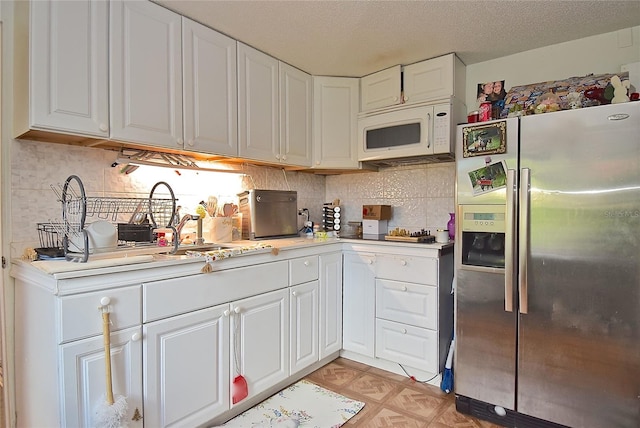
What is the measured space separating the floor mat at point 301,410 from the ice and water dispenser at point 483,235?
3.57 ft

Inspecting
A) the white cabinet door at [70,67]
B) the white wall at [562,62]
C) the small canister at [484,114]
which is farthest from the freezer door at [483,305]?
the white cabinet door at [70,67]

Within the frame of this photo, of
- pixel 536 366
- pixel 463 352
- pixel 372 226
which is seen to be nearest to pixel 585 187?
pixel 536 366

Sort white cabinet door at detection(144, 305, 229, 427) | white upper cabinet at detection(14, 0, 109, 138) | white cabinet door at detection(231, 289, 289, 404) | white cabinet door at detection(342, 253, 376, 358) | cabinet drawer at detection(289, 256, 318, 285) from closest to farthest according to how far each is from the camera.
→ white upper cabinet at detection(14, 0, 109, 138)
white cabinet door at detection(144, 305, 229, 427)
white cabinet door at detection(231, 289, 289, 404)
cabinet drawer at detection(289, 256, 318, 285)
white cabinet door at detection(342, 253, 376, 358)

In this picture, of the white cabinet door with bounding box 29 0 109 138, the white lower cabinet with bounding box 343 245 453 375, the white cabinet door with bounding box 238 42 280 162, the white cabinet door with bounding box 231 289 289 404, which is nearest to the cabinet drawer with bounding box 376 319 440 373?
the white lower cabinet with bounding box 343 245 453 375

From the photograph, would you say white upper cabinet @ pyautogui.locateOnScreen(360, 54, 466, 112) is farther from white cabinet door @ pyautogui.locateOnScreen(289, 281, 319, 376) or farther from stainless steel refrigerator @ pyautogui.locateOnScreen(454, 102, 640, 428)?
white cabinet door @ pyautogui.locateOnScreen(289, 281, 319, 376)

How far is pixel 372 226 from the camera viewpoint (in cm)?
285

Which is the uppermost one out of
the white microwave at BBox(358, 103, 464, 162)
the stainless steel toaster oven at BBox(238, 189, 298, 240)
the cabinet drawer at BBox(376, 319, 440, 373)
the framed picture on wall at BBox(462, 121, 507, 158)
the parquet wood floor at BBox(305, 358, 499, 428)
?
the white microwave at BBox(358, 103, 464, 162)

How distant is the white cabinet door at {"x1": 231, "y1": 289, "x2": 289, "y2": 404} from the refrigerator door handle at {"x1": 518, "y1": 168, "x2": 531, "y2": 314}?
4.24 feet

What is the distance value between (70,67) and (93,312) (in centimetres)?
103

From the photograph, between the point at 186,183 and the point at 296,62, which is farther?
the point at 296,62

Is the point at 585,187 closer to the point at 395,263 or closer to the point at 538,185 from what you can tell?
the point at 538,185

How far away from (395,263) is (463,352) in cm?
66

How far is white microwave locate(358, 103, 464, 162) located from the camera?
237cm

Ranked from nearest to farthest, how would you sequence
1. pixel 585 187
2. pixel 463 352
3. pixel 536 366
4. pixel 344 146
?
pixel 585 187 → pixel 536 366 → pixel 463 352 → pixel 344 146
